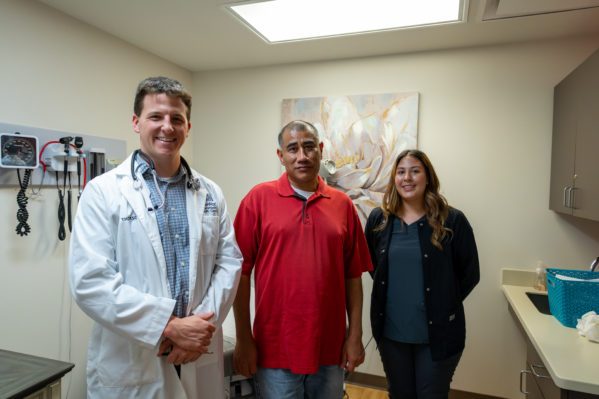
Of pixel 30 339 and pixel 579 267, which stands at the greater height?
pixel 579 267

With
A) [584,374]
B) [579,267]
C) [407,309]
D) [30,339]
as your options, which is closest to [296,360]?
[407,309]

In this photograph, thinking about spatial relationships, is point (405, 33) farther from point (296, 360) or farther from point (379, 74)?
point (296, 360)

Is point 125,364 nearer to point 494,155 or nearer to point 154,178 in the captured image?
point 154,178

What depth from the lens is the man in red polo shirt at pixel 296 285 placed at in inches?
55.0

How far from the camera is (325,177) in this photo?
9.15 ft

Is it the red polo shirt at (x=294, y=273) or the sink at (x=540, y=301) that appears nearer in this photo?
the red polo shirt at (x=294, y=273)

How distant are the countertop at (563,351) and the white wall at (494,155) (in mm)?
495

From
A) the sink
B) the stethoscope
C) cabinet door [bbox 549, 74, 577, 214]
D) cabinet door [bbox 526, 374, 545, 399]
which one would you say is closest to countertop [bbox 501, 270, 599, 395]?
the sink

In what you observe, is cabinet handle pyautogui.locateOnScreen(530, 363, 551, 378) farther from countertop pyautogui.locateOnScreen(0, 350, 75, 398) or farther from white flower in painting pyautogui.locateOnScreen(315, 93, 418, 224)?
countertop pyautogui.locateOnScreen(0, 350, 75, 398)

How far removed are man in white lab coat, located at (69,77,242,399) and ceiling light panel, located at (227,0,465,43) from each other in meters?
1.05

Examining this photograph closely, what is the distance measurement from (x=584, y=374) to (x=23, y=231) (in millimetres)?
2447

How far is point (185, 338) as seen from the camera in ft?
3.73

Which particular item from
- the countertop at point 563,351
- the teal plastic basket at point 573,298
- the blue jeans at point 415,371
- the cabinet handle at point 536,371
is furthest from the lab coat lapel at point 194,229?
the teal plastic basket at point 573,298

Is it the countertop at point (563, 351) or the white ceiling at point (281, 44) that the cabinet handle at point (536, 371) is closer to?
the countertop at point (563, 351)
